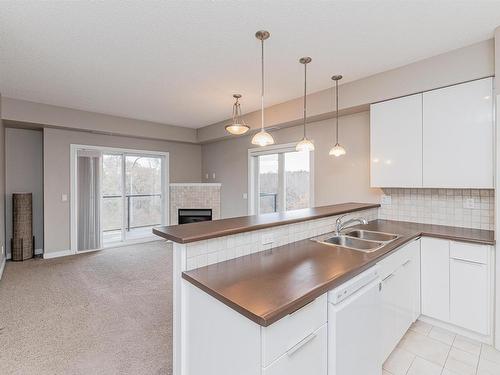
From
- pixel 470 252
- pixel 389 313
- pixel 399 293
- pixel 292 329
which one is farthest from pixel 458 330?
pixel 292 329

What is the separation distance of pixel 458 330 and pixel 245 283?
2347mm

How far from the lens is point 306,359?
1.22m

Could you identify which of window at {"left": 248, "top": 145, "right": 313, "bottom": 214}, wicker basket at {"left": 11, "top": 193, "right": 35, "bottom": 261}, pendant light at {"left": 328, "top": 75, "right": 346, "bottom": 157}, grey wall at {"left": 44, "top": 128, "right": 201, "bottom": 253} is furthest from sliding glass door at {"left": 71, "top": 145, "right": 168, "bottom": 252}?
pendant light at {"left": 328, "top": 75, "right": 346, "bottom": 157}

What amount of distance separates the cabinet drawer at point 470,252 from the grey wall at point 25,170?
6458mm

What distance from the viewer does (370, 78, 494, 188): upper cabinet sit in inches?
93.8

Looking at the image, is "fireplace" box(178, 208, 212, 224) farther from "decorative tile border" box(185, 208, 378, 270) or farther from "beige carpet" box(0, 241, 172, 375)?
"decorative tile border" box(185, 208, 378, 270)

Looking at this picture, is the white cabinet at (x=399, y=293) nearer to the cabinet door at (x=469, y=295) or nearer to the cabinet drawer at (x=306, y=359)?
the cabinet door at (x=469, y=295)

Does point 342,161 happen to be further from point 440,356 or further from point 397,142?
point 440,356

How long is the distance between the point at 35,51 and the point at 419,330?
462 centimetres

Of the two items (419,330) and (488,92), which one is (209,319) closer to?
(419,330)

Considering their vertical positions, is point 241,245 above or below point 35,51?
below

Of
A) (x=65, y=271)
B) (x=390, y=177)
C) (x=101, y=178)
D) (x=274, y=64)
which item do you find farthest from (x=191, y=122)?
(x=390, y=177)

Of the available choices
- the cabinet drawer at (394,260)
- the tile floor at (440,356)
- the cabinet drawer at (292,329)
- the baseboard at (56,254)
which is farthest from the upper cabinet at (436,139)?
the baseboard at (56,254)

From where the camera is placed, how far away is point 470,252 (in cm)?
228
